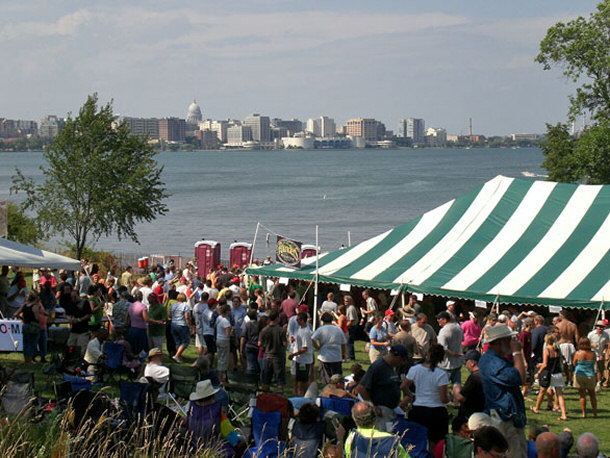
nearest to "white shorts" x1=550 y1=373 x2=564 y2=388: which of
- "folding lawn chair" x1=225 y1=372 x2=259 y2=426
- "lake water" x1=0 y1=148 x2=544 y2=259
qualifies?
"folding lawn chair" x1=225 y1=372 x2=259 y2=426

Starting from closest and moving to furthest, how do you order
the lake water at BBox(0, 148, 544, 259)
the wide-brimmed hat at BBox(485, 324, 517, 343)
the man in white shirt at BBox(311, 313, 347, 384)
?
1. the wide-brimmed hat at BBox(485, 324, 517, 343)
2. the man in white shirt at BBox(311, 313, 347, 384)
3. the lake water at BBox(0, 148, 544, 259)

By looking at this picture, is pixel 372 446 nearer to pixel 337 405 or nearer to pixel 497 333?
pixel 497 333

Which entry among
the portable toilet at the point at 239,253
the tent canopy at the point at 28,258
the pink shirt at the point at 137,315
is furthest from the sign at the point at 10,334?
the portable toilet at the point at 239,253

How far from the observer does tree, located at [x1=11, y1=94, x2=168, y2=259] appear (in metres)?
30.8

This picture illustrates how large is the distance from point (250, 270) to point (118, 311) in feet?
14.7

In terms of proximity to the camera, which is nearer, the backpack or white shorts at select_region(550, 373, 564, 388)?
the backpack

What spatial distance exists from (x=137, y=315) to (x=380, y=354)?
380 cm

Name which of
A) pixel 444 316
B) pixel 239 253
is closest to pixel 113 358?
pixel 444 316

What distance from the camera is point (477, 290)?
552 inches

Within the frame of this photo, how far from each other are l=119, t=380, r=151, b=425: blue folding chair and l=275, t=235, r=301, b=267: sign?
8477mm

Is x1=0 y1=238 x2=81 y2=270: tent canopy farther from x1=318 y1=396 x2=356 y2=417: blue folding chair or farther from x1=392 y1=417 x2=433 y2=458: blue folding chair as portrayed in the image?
x1=392 y1=417 x2=433 y2=458: blue folding chair

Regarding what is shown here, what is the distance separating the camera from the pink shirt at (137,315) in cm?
1233

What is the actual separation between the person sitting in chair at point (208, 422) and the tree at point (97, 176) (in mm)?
23834

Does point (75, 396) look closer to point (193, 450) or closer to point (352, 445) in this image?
point (193, 450)
